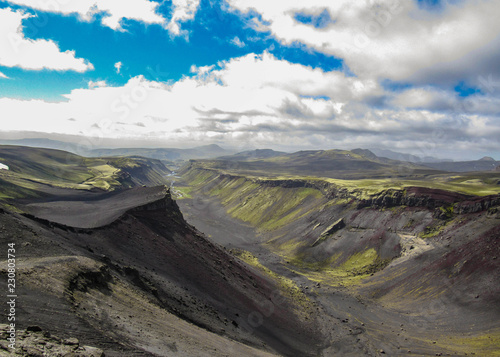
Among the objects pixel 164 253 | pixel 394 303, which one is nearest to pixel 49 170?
pixel 164 253

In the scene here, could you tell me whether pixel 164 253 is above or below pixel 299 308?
above

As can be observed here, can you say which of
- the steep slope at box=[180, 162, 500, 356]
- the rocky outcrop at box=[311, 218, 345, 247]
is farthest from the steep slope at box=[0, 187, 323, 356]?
the rocky outcrop at box=[311, 218, 345, 247]

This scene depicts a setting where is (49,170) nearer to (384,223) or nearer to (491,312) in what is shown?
(384,223)

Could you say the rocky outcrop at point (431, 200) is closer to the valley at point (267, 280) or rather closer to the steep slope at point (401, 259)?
the steep slope at point (401, 259)

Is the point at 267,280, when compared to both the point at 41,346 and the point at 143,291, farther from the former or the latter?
the point at 41,346

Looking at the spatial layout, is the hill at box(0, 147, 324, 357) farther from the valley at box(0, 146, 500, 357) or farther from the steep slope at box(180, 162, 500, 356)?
the steep slope at box(180, 162, 500, 356)

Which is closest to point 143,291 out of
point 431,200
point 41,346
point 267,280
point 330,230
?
point 41,346

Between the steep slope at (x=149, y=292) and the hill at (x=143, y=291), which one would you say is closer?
the hill at (x=143, y=291)

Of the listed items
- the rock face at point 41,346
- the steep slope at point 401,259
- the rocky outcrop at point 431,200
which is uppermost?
the rocky outcrop at point 431,200

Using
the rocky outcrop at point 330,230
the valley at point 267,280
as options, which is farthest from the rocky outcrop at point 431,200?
the rocky outcrop at point 330,230
